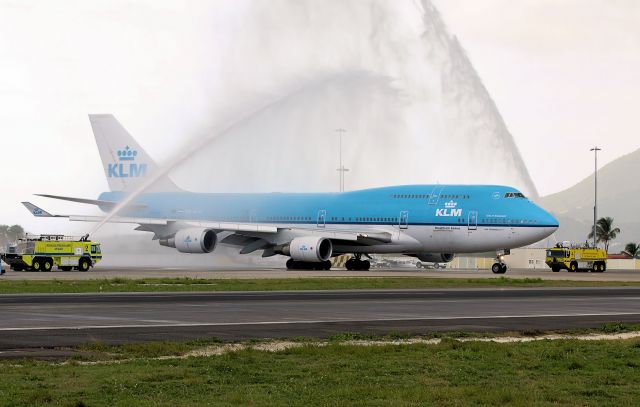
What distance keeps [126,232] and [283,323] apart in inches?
2567

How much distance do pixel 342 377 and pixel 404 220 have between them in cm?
5698

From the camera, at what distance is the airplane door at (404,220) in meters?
73.4

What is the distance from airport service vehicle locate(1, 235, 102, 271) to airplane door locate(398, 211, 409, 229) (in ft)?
74.3

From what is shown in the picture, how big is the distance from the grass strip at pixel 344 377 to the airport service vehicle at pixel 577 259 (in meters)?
68.5

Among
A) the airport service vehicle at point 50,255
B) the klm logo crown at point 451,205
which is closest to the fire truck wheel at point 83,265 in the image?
the airport service vehicle at point 50,255

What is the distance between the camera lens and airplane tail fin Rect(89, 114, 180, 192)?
8806 centimetres

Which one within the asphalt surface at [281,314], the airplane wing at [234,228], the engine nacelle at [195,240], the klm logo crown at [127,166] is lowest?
the asphalt surface at [281,314]

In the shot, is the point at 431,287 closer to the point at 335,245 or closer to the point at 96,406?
the point at 335,245

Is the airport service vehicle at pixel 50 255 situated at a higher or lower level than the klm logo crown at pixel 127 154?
lower

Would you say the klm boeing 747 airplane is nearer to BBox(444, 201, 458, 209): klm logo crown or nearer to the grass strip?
BBox(444, 201, 458, 209): klm logo crown

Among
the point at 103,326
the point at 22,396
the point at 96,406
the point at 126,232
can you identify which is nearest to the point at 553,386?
the point at 96,406

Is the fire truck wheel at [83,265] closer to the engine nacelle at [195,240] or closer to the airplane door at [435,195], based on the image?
the engine nacelle at [195,240]

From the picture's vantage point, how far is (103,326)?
2623 cm

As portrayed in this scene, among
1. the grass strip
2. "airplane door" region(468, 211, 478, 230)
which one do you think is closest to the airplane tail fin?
"airplane door" region(468, 211, 478, 230)
